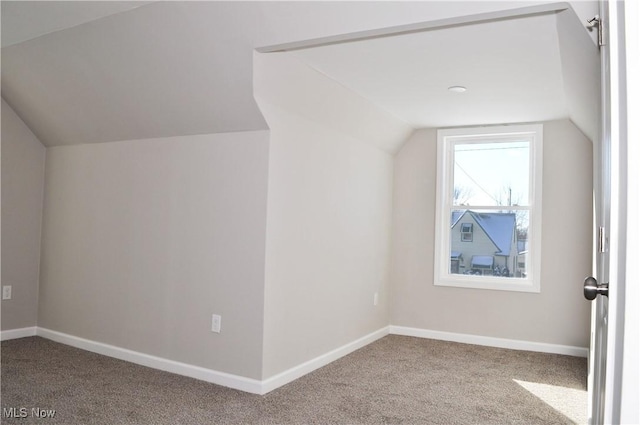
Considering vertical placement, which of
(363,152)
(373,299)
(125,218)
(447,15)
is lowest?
(373,299)

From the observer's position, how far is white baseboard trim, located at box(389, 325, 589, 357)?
16.4 ft

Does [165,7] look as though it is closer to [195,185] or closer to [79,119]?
[195,185]

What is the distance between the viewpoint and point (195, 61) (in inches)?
136

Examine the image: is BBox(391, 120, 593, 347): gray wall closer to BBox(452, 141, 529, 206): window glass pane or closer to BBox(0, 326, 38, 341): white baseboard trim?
BBox(452, 141, 529, 206): window glass pane

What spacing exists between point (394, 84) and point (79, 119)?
8.61 ft

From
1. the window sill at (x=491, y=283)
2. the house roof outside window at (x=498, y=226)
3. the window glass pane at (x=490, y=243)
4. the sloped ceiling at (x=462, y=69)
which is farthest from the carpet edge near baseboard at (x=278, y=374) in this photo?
the sloped ceiling at (x=462, y=69)

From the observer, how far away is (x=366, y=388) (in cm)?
377

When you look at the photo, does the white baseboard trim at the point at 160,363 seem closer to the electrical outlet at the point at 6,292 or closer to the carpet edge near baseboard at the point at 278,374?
the carpet edge near baseboard at the point at 278,374

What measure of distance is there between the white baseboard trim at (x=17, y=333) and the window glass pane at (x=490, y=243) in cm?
411

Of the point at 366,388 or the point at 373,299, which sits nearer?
the point at 366,388

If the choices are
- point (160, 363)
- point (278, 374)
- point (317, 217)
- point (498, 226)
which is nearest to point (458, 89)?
point (317, 217)

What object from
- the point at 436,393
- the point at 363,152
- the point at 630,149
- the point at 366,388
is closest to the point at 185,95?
the point at 363,152

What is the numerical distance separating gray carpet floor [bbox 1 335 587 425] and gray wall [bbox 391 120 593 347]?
0.57 meters

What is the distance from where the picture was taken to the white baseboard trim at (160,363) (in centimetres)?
368
